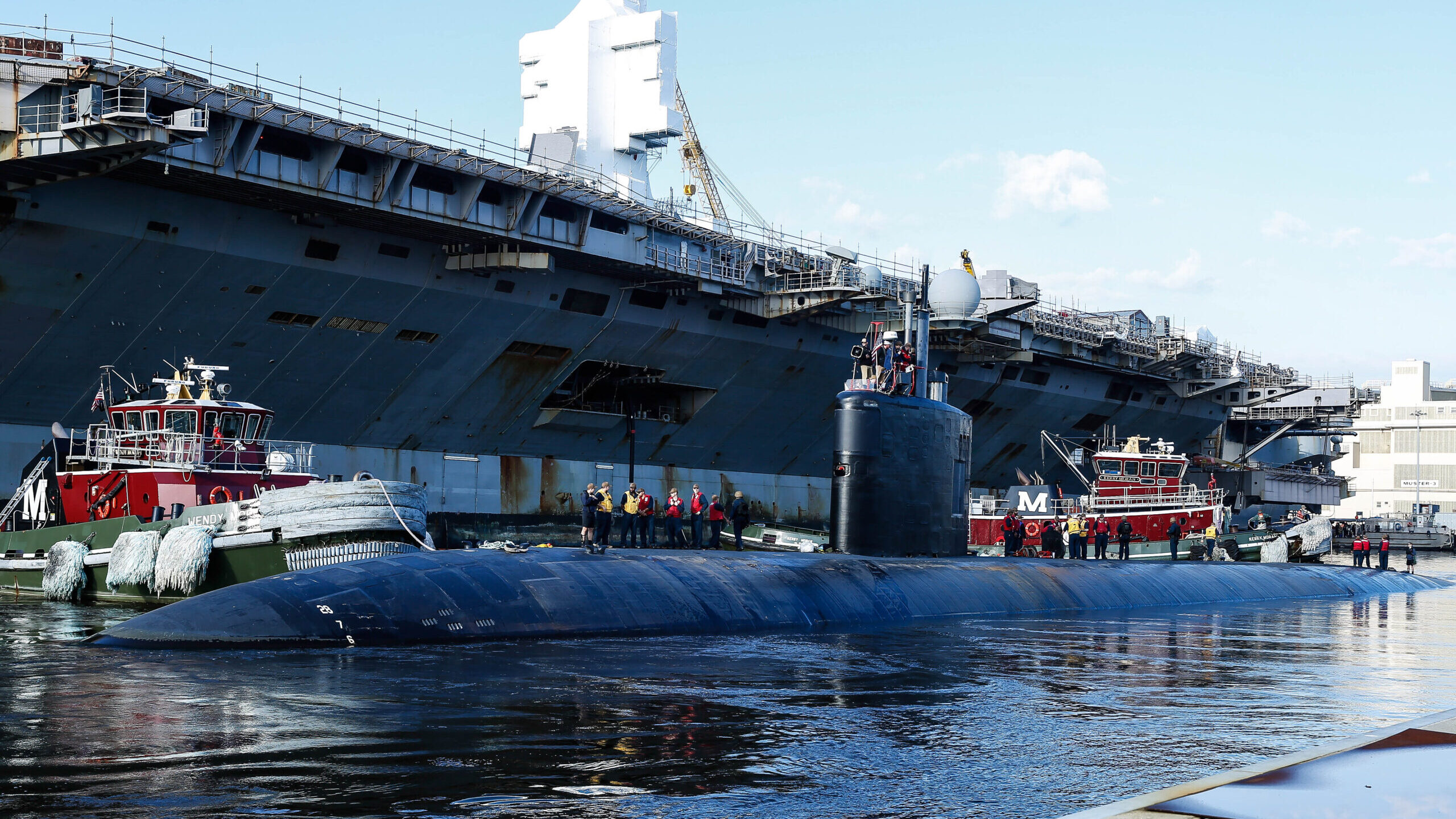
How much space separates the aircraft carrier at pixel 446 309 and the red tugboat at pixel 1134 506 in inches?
231

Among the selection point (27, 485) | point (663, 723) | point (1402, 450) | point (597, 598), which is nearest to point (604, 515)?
point (27, 485)

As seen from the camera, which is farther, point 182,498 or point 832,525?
point 182,498

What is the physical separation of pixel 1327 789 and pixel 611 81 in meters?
60.4

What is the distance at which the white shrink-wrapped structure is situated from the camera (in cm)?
6225

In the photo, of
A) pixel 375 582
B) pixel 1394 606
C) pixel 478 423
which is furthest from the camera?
pixel 478 423

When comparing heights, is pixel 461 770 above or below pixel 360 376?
below

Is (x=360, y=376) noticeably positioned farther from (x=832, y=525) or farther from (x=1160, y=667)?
(x=1160, y=667)

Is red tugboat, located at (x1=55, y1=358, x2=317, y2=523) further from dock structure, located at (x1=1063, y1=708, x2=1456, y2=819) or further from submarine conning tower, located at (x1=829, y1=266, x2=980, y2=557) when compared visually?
dock structure, located at (x1=1063, y1=708, x2=1456, y2=819)

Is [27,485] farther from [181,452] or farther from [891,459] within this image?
[891,459]

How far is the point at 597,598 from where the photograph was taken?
1477cm

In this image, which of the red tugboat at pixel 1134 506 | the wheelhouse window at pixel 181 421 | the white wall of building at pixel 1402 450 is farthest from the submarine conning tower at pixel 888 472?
the white wall of building at pixel 1402 450

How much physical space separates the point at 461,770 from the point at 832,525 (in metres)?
12.9

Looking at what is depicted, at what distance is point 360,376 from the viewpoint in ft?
113

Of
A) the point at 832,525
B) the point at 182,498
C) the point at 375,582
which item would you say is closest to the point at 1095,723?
the point at 375,582
